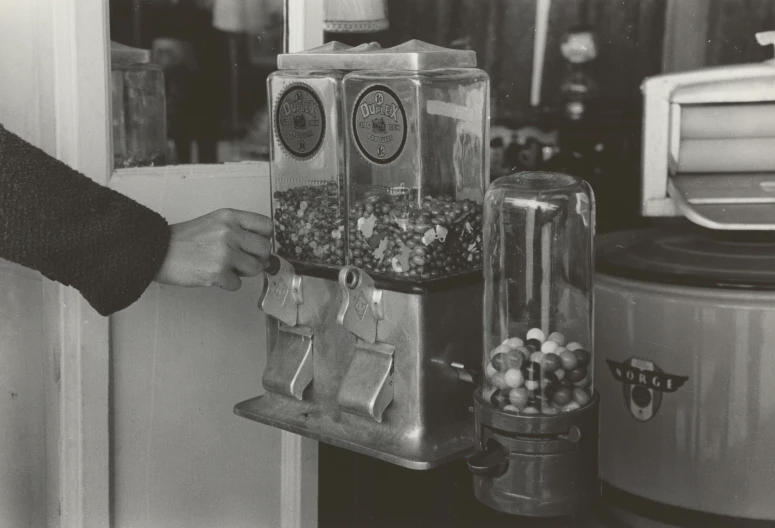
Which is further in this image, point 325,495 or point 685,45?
point 685,45

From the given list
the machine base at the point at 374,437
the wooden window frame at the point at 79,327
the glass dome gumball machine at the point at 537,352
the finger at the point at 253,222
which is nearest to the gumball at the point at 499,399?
the glass dome gumball machine at the point at 537,352

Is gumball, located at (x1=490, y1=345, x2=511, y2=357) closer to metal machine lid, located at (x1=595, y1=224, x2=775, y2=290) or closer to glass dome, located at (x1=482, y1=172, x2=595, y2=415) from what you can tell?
glass dome, located at (x1=482, y1=172, x2=595, y2=415)

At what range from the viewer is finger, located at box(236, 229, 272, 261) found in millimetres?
1290

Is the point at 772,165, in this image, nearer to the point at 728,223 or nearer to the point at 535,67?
the point at 728,223

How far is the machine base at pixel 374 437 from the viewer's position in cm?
118

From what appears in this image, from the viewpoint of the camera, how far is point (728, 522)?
135cm

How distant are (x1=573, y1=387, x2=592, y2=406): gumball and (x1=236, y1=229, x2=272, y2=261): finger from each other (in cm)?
47

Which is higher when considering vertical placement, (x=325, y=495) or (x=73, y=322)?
(x=73, y=322)

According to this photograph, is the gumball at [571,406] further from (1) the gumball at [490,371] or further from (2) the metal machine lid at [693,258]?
(2) the metal machine lid at [693,258]

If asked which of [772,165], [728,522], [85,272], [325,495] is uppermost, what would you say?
[772,165]

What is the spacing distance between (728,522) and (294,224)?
2.51ft

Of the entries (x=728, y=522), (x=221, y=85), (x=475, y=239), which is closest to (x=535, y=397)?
(x=475, y=239)

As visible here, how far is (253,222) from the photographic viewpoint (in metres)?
1.32

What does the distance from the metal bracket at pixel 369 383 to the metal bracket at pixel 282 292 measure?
0.13 m
